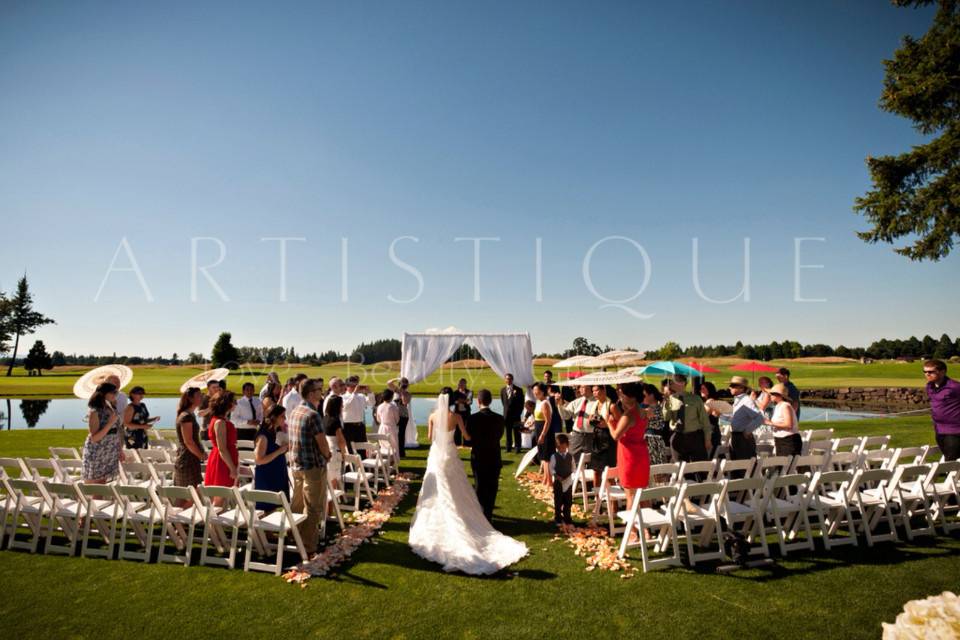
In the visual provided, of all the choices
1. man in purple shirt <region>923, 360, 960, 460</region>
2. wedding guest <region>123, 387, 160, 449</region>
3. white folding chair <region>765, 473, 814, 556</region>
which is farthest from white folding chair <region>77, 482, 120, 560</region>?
man in purple shirt <region>923, 360, 960, 460</region>

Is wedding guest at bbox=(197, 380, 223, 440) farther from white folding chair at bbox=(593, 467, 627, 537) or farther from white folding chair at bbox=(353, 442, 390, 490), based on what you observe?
white folding chair at bbox=(593, 467, 627, 537)

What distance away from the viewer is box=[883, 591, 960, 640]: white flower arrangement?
147 cm

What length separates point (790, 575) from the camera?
190 inches

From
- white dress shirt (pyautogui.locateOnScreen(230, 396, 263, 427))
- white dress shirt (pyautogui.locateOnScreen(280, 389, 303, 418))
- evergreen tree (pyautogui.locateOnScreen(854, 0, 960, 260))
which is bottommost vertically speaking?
white dress shirt (pyautogui.locateOnScreen(230, 396, 263, 427))

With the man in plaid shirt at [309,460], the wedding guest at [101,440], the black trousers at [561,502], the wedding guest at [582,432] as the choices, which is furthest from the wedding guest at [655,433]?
the wedding guest at [101,440]

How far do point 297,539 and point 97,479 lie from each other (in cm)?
321

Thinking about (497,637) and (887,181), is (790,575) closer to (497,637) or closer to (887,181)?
(497,637)

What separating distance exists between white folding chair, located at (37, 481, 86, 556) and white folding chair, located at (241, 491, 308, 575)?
2109 millimetres

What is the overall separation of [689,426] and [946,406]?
147 inches

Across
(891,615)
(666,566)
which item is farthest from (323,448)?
(891,615)

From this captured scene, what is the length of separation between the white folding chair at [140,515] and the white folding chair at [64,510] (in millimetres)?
462

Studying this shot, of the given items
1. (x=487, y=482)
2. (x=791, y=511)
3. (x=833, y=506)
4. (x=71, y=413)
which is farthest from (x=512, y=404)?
(x=71, y=413)

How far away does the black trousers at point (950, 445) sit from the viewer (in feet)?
22.6

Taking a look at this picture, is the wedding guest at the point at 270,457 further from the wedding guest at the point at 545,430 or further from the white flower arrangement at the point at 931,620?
the white flower arrangement at the point at 931,620
